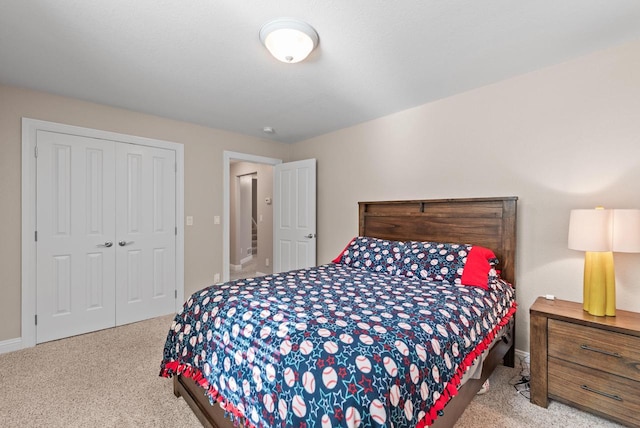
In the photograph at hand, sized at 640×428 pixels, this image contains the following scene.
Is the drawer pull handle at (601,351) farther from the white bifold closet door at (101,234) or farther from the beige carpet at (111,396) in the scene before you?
the white bifold closet door at (101,234)

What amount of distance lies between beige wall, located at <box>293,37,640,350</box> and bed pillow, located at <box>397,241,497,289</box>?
0.44 meters

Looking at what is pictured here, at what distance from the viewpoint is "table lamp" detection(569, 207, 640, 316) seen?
1728 mm

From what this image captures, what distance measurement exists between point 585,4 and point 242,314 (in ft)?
8.16

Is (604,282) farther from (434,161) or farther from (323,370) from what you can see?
(323,370)

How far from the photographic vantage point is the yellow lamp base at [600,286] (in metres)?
1.79

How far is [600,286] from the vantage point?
181 centimetres

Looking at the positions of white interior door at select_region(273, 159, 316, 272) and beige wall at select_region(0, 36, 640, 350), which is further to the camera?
white interior door at select_region(273, 159, 316, 272)

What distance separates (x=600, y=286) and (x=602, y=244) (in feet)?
0.87

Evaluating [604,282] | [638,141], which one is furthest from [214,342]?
[638,141]

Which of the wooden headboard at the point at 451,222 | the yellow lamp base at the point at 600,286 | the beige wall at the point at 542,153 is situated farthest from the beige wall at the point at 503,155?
the yellow lamp base at the point at 600,286

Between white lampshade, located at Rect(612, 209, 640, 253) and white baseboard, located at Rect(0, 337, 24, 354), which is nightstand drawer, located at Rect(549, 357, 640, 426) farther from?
white baseboard, located at Rect(0, 337, 24, 354)

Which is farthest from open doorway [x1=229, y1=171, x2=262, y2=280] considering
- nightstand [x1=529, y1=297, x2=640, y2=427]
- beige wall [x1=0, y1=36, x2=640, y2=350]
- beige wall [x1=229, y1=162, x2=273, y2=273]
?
nightstand [x1=529, y1=297, x2=640, y2=427]

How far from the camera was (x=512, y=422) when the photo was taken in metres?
1.72

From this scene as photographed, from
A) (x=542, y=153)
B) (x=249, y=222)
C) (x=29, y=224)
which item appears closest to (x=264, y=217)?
(x=249, y=222)
